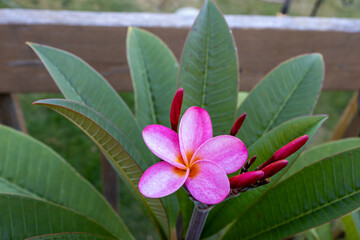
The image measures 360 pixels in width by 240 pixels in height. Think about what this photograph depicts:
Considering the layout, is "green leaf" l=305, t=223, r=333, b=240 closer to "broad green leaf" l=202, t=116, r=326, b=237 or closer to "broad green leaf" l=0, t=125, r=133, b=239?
"broad green leaf" l=202, t=116, r=326, b=237

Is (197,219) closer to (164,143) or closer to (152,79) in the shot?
(164,143)

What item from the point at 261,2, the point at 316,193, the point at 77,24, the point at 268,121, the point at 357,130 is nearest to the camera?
the point at 316,193

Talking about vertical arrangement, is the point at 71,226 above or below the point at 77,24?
below

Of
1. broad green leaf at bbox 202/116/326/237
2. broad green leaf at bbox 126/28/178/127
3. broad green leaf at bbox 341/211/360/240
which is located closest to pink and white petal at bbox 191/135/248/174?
broad green leaf at bbox 202/116/326/237

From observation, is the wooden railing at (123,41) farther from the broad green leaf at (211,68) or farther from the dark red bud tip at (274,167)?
the dark red bud tip at (274,167)

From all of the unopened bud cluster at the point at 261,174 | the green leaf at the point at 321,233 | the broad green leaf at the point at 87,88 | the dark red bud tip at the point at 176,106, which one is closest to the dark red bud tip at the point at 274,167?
the unopened bud cluster at the point at 261,174

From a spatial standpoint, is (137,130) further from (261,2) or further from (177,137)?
(261,2)

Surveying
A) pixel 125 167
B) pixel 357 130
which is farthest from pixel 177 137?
pixel 357 130

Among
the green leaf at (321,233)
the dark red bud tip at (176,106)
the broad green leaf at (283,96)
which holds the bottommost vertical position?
the green leaf at (321,233)

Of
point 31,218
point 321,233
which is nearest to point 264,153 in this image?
point 31,218
